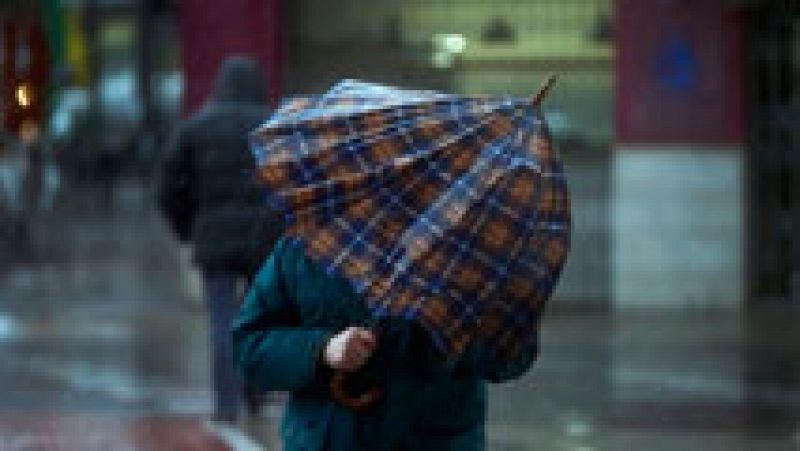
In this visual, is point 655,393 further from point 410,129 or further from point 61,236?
point 61,236

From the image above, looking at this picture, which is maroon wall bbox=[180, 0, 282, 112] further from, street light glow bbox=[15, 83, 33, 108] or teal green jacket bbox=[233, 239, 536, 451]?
teal green jacket bbox=[233, 239, 536, 451]

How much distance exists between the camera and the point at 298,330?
14.3 ft

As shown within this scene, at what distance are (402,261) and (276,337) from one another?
422mm

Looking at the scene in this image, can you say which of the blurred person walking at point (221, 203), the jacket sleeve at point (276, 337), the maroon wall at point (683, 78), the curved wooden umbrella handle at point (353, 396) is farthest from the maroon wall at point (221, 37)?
the curved wooden umbrella handle at point (353, 396)

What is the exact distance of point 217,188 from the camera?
10617mm

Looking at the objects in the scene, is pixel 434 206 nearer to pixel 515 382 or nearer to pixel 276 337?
pixel 276 337

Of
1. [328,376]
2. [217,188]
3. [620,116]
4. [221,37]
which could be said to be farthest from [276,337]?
[221,37]

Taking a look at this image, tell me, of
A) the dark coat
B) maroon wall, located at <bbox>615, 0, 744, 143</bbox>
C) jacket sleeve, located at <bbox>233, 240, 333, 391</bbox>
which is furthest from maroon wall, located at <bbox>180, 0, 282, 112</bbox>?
jacket sleeve, located at <bbox>233, 240, 333, 391</bbox>

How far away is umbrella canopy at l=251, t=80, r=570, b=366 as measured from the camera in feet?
13.3

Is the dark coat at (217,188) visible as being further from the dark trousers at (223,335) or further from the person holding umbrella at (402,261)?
the person holding umbrella at (402,261)

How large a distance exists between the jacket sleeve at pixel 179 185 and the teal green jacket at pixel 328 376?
20.8 feet

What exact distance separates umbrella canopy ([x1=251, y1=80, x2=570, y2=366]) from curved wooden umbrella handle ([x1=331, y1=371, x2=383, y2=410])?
0.83ft

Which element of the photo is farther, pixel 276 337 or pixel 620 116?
pixel 620 116

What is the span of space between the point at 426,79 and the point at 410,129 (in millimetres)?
13515
